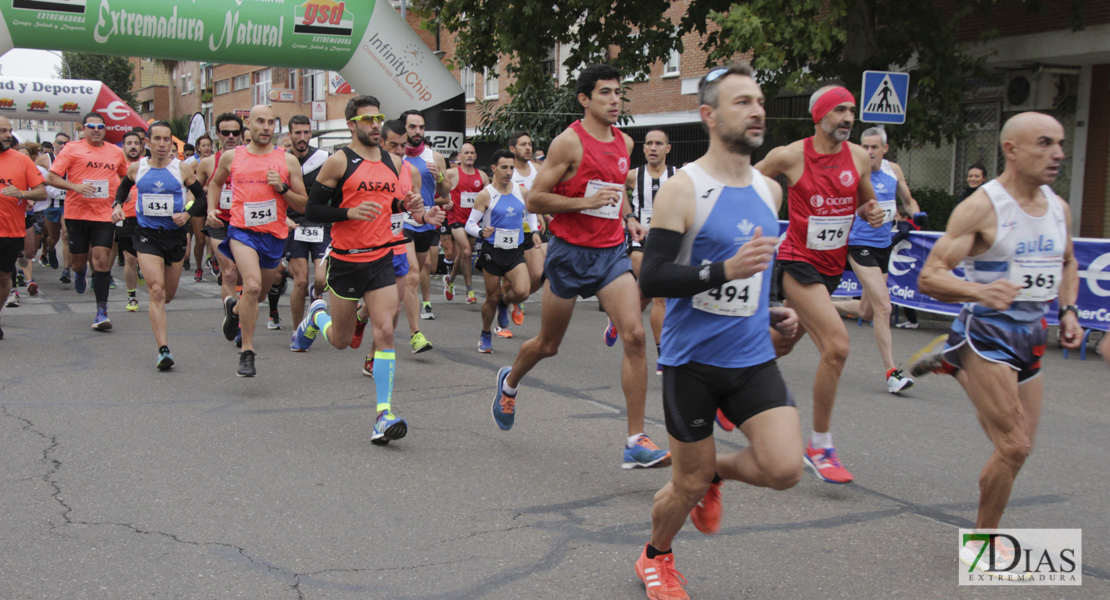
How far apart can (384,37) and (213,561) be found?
14384 mm

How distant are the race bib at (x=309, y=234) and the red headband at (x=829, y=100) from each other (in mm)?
5833

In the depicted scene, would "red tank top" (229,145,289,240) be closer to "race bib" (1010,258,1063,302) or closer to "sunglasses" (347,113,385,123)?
"sunglasses" (347,113,385,123)

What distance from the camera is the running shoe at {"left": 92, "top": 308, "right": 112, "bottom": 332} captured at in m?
10.6

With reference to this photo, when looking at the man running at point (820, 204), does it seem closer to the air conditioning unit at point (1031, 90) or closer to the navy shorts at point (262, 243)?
the navy shorts at point (262, 243)

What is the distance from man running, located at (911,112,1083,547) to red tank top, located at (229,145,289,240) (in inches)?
228

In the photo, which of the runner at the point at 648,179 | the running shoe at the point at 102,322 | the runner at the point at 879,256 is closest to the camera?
the runner at the point at 879,256

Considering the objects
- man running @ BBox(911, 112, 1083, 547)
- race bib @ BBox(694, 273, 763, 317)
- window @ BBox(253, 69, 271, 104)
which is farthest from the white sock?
window @ BBox(253, 69, 271, 104)

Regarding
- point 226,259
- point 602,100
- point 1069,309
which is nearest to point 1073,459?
point 1069,309

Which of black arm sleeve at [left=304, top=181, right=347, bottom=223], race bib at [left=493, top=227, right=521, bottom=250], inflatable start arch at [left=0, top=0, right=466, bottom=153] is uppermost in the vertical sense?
inflatable start arch at [left=0, top=0, right=466, bottom=153]

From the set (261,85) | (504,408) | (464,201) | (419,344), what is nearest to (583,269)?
(504,408)

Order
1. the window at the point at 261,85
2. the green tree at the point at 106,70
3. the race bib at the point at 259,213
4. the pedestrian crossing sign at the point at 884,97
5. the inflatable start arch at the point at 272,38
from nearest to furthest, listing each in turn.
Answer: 1. the race bib at the point at 259,213
2. the pedestrian crossing sign at the point at 884,97
3. the inflatable start arch at the point at 272,38
4. the window at the point at 261,85
5. the green tree at the point at 106,70

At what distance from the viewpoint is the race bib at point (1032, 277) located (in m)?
4.07

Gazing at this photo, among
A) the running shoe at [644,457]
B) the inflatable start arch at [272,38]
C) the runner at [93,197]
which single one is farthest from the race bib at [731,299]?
the inflatable start arch at [272,38]

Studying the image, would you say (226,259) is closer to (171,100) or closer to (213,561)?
(213,561)
